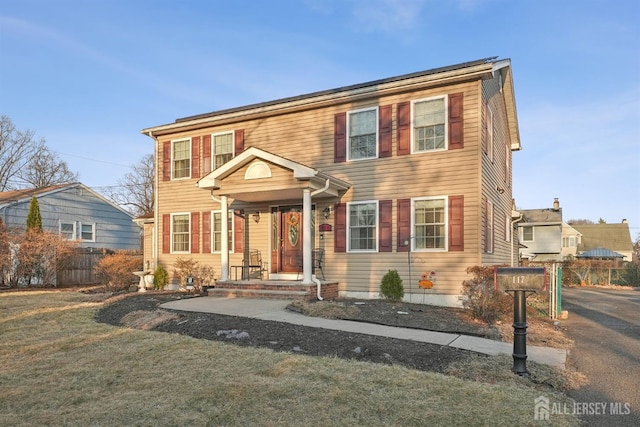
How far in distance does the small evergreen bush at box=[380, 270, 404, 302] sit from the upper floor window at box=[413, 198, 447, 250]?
34.8 inches

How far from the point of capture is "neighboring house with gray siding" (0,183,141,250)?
64.3ft

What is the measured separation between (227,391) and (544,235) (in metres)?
35.2

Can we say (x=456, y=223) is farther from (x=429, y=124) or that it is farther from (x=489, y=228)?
(x=429, y=124)

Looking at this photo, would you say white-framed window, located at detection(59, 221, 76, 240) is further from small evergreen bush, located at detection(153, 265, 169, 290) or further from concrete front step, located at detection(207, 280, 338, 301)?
concrete front step, located at detection(207, 280, 338, 301)

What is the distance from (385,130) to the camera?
37.9ft

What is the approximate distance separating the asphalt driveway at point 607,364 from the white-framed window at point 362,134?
602 centimetres

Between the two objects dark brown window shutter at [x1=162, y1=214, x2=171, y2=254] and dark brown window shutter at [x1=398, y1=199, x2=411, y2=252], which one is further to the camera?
dark brown window shutter at [x1=162, y1=214, x2=171, y2=254]

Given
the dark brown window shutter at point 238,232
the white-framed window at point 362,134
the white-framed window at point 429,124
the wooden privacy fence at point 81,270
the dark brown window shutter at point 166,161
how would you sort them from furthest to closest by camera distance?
the wooden privacy fence at point 81,270, the dark brown window shutter at point 166,161, the dark brown window shutter at point 238,232, the white-framed window at point 362,134, the white-framed window at point 429,124

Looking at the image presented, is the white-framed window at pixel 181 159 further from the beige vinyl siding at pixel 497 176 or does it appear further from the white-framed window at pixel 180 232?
the beige vinyl siding at pixel 497 176

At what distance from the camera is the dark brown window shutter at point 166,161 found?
15.0 m

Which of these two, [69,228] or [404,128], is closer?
[404,128]

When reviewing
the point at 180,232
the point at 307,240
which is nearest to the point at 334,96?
the point at 307,240

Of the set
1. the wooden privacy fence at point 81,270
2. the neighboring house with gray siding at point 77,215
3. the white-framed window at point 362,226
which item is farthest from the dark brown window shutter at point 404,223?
the neighboring house with gray siding at point 77,215

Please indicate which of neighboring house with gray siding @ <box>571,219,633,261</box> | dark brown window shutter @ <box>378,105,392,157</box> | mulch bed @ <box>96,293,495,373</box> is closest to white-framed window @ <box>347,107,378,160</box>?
dark brown window shutter @ <box>378,105,392,157</box>
